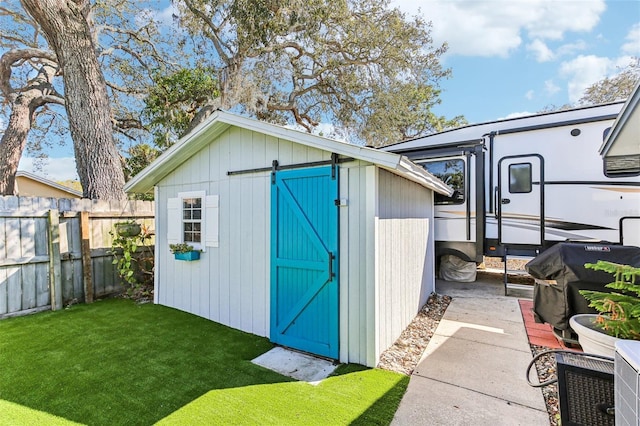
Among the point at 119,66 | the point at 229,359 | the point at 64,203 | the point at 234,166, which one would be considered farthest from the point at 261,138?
the point at 119,66

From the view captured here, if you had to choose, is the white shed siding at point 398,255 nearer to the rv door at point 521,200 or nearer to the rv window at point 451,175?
the rv window at point 451,175

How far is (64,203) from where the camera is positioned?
5387 mm

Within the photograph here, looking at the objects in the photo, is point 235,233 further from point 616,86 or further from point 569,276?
point 616,86

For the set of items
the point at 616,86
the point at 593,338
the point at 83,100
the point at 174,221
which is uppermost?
the point at 616,86

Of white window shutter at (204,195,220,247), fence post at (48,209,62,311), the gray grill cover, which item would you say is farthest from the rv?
fence post at (48,209,62,311)

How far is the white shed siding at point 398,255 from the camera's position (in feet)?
11.2

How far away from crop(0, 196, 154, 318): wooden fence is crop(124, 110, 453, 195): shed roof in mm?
1052

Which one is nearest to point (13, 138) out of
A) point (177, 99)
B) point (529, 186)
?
point (177, 99)

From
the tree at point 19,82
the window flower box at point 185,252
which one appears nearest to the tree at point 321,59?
the tree at point 19,82

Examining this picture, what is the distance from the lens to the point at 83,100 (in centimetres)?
708

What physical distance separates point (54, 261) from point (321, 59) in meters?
8.65

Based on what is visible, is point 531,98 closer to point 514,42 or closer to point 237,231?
point 514,42

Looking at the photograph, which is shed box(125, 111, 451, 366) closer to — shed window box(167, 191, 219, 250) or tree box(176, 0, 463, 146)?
shed window box(167, 191, 219, 250)

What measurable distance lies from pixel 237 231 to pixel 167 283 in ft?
6.92
